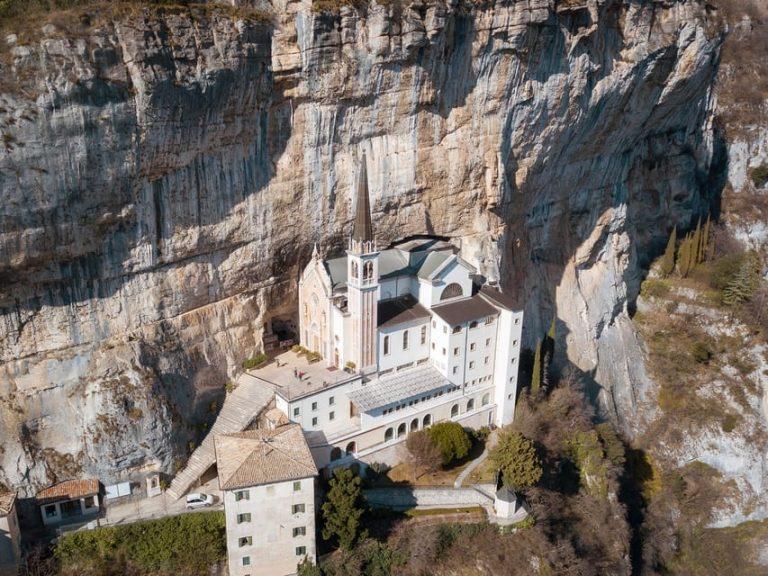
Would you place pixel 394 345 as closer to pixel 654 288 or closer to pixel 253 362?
pixel 253 362

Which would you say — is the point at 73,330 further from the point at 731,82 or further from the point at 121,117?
the point at 731,82

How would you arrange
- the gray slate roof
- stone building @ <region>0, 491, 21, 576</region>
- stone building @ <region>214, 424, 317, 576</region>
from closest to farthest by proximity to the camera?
1. stone building @ <region>0, 491, 21, 576</region>
2. stone building @ <region>214, 424, 317, 576</region>
3. the gray slate roof

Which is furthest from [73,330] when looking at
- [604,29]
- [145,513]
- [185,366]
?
[604,29]

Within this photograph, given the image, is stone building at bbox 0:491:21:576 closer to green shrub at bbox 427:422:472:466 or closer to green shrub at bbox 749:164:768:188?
green shrub at bbox 427:422:472:466

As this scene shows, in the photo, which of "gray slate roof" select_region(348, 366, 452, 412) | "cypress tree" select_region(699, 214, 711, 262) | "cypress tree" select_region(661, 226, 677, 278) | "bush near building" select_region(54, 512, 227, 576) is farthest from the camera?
"cypress tree" select_region(699, 214, 711, 262)

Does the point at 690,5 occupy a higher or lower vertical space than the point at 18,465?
higher

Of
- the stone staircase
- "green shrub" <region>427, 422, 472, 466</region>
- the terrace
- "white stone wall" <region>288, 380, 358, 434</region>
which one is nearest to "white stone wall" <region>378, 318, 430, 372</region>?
the terrace

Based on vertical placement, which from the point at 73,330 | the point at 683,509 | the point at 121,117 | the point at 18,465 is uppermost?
the point at 121,117

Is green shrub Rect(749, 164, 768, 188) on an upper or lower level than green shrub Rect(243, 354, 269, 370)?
upper
